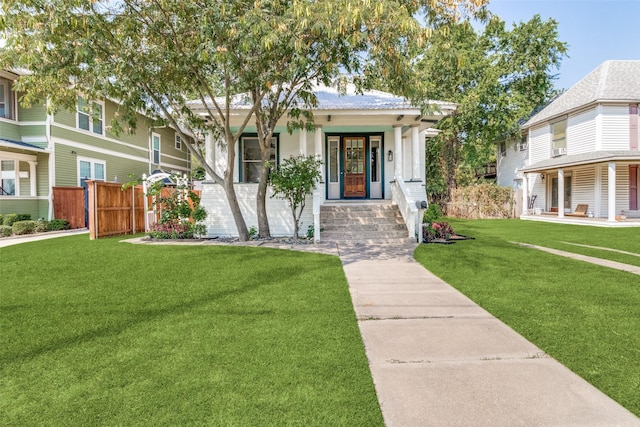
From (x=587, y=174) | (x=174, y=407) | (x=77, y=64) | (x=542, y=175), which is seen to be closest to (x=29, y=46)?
(x=77, y=64)

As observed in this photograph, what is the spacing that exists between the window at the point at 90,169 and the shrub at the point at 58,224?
2.86 metres

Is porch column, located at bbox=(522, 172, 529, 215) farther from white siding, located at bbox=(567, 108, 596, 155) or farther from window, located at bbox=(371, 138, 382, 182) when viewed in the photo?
window, located at bbox=(371, 138, 382, 182)

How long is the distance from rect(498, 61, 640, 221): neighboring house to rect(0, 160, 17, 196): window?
22767mm

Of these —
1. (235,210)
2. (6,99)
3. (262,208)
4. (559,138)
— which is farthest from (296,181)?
(559,138)

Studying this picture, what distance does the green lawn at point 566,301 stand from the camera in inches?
104

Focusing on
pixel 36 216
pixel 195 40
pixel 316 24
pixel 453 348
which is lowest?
pixel 453 348

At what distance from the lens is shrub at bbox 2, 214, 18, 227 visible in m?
12.6

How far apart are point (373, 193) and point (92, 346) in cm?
1135

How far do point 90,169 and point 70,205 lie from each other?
2979mm

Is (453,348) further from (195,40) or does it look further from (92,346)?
(195,40)

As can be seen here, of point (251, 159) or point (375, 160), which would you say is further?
point (375, 160)

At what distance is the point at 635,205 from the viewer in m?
17.3

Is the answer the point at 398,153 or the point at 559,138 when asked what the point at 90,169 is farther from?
the point at 559,138

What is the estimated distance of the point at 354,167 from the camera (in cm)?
1344
